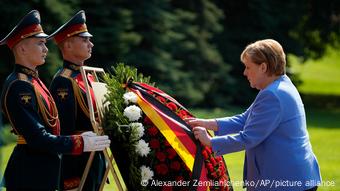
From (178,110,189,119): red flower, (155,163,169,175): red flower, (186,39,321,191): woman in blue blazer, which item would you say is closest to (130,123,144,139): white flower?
(155,163,169,175): red flower

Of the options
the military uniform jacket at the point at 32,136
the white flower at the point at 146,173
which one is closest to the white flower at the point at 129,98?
the white flower at the point at 146,173

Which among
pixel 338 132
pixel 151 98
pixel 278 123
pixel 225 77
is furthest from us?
pixel 225 77

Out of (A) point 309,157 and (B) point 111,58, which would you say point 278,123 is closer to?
(A) point 309,157

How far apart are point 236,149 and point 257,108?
1.28ft

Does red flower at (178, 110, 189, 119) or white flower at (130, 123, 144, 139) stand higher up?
red flower at (178, 110, 189, 119)

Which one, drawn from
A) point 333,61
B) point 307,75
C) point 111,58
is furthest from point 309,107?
point 333,61

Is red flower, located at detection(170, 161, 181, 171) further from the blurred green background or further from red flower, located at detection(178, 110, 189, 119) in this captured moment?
the blurred green background

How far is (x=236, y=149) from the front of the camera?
5492 millimetres

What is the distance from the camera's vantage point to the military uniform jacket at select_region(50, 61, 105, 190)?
626 centimetres

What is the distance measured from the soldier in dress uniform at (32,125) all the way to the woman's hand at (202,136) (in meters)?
0.78

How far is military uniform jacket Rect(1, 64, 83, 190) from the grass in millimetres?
35525

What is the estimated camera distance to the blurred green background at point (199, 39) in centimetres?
2017

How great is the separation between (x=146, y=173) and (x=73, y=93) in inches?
40.2

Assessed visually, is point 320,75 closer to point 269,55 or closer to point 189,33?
point 189,33
